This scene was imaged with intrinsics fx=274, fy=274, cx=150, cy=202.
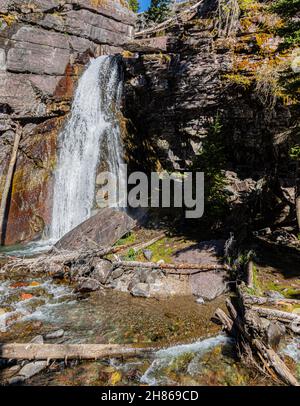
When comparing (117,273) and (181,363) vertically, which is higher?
(117,273)

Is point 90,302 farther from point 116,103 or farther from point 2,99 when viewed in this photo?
point 2,99

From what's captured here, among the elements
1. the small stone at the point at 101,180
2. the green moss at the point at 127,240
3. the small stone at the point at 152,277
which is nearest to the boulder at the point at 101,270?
the small stone at the point at 152,277

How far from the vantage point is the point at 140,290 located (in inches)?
342

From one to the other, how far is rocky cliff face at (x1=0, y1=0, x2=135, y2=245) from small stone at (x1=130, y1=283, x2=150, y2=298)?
31.5 feet

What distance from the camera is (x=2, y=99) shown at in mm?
18203

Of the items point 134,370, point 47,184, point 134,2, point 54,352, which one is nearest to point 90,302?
point 54,352

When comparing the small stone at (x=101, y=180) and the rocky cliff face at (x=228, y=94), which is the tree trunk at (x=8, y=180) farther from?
the rocky cliff face at (x=228, y=94)

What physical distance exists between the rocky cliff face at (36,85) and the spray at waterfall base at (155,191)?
3.85 m

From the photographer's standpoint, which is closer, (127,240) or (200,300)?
(200,300)

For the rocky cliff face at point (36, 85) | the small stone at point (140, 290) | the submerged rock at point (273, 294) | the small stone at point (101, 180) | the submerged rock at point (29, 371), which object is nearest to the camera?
the submerged rock at point (29, 371)

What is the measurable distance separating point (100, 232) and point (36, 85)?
13182 mm

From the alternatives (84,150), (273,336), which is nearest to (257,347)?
(273,336)

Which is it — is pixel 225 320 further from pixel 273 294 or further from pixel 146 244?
pixel 146 244

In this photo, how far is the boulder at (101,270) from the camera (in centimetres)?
936
